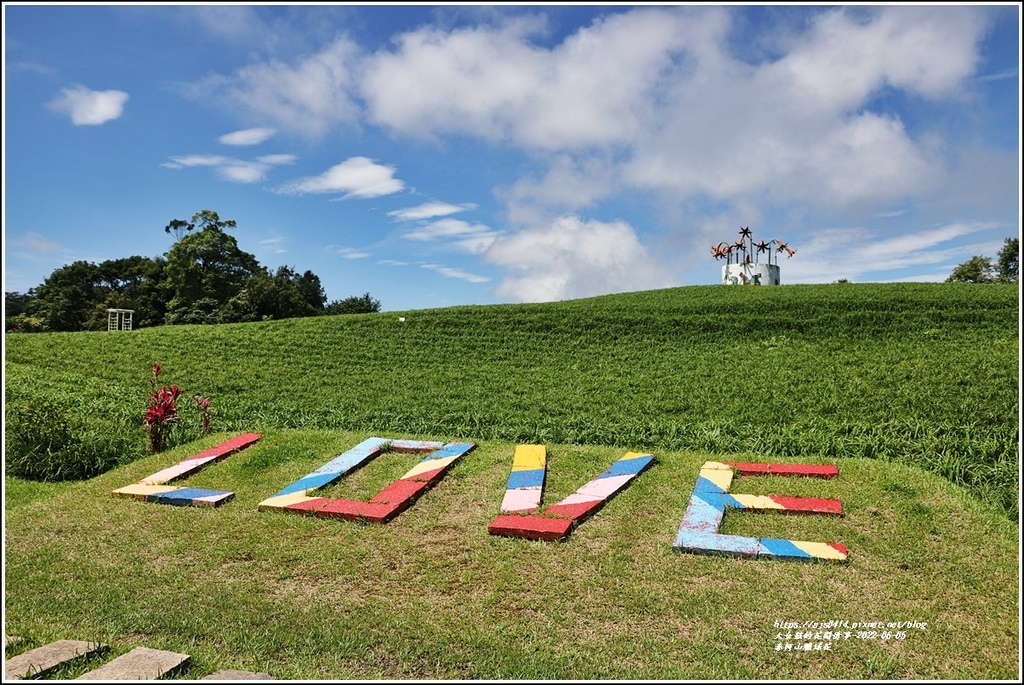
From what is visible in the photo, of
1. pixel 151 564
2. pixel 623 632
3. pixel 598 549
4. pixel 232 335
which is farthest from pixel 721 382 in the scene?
pixel 232 335

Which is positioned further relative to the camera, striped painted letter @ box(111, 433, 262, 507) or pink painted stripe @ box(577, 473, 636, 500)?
striped painted letter @ box(111, 433, 262, 507)

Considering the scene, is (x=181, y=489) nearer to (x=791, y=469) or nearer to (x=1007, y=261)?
(x=791, y=469)

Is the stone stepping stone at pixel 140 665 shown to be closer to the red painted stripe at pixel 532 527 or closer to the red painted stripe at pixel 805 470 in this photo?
the red painted stripe at pixel 532 527

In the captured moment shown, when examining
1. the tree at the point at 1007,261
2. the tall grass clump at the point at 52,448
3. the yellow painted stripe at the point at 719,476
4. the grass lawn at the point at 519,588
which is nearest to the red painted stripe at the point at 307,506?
the grass lawn at the point at 519,588

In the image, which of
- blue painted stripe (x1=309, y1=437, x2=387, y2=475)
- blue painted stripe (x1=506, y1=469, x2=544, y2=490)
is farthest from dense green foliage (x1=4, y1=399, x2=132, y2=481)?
blue painted stripe (x1=506, y1=469, x2=544, y2=490)

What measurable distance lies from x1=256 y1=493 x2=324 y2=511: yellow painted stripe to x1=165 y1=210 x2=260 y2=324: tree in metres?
33.5

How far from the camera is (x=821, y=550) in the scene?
5105 mm

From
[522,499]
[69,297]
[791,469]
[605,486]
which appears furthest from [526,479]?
[69,297]

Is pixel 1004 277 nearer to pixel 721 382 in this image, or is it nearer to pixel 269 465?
pixel 721 382

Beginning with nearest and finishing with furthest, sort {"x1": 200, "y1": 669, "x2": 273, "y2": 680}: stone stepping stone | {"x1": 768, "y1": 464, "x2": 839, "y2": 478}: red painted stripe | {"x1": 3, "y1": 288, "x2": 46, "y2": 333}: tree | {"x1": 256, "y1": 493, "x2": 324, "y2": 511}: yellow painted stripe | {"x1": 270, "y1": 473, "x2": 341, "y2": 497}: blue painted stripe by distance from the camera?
1. {"x1": 200, "y1": 669, "x2": 273, "y2": 680}: stone stepping stone
2. {"x1": 256, "y1": 493, "x2": 324, "y2": 511}: yellow painted stripe
3. {"x1": 270, "y1": 473, "x2": 341, "y2": 497}: blue painted stripe
4. {"x1": 768, "y1": 464, "x2": 839, "y2": 478}: red painted stripe
5. {"x1": 3, "y1": 288, "x2": 46, "y2": 333}: tree

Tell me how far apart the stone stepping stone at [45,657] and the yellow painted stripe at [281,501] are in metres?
2.48

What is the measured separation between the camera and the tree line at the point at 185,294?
1489 inches

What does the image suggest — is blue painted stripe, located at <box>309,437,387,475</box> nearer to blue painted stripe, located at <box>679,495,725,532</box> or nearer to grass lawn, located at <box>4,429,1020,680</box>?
grass lawn, located at <box>4,429,1020,680</box>

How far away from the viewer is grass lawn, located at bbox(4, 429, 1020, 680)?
152 inches
